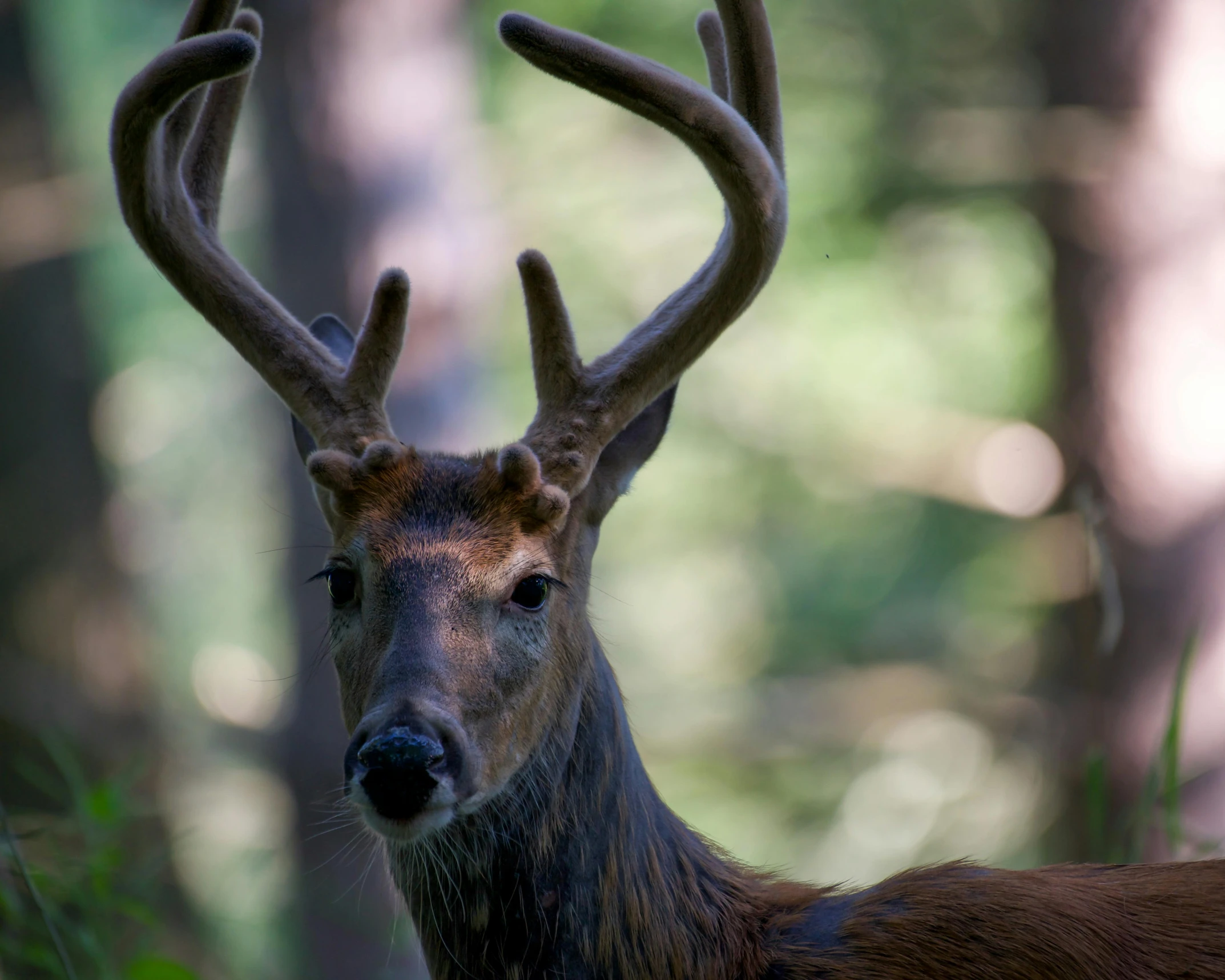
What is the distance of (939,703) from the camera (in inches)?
373

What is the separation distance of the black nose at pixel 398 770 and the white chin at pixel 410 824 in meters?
0.03

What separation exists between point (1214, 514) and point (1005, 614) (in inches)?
198

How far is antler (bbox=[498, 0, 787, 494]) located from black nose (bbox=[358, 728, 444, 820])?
0.80 metres

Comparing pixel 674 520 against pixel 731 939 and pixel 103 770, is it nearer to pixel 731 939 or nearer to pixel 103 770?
pixel 103 770

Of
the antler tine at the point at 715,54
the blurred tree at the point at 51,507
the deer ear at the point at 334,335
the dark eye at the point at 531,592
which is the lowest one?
the blurred tree at the point at 51,507

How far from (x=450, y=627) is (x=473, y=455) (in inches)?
26.8

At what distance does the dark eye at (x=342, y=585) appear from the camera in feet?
9.29

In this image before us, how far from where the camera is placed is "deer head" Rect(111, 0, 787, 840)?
2.52m

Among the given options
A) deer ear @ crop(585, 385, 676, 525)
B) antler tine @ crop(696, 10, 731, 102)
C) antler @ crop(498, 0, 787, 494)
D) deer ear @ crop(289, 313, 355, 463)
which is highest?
antler tine @ crop(696, 10, 731, 102)

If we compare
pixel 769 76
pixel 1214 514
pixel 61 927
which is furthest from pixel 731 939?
pixel 1214 514

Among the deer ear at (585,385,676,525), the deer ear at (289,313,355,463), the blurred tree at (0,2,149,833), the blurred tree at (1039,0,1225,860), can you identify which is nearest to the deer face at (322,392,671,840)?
the deer ear at (585,385,676,525)

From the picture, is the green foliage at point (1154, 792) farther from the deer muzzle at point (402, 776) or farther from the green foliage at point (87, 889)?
the green foliage at point (87, 889)

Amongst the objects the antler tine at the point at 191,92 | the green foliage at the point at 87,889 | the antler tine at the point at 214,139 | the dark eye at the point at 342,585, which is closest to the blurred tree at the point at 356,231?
the green foliage at the point at 87,889

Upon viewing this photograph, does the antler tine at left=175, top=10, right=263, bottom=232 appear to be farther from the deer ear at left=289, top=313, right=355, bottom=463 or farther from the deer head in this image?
the deer ear at left=289, top=313, right=355, bottom=463
